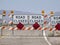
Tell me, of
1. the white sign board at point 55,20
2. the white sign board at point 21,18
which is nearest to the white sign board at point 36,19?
the white sign board at point 21,18

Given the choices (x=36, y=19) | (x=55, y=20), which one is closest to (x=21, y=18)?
(x=36, y=19)

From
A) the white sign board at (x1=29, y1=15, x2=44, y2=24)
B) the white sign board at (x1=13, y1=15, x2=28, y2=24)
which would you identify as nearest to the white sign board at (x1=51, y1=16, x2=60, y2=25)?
the white sign board at (x1=29, y1=15, x2=44, y2=24)

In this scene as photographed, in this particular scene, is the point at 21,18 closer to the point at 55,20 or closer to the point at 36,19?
the point at 36,19

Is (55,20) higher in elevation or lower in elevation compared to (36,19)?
lower

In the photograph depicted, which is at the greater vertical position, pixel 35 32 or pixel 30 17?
pixel 30 17

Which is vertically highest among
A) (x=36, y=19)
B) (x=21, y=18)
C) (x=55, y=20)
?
(x=21, y=18)

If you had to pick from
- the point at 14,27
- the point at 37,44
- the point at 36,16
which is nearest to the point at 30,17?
the point at 36,16

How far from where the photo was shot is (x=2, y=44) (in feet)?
43.0

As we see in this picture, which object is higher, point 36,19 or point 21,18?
point 21,18

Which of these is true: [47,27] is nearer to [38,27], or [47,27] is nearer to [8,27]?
[38,27]

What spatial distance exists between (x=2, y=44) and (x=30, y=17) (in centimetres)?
671

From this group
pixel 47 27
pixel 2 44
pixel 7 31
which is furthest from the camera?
pixel 7 31

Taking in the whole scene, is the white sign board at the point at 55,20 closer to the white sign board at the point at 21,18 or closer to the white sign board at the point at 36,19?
the white sign board at the point at 36,19

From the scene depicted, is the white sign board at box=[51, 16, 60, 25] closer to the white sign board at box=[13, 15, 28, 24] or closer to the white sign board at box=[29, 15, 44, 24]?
the white sign board at box=[29, 15, 44, 24]
